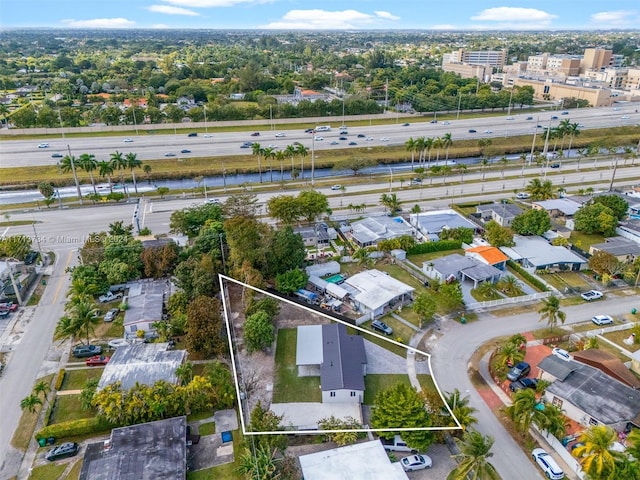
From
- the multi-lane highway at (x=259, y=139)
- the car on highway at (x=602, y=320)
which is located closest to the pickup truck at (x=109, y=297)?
the car on highway at (x=602, y=320)

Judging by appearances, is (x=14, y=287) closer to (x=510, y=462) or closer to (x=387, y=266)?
(x=387, y=266)

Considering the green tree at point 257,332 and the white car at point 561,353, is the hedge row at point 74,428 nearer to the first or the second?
the green tree at point 257,332

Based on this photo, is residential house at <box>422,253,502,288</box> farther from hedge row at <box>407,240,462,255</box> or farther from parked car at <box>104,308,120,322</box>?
parked car at <box>104,308,120,322</box>

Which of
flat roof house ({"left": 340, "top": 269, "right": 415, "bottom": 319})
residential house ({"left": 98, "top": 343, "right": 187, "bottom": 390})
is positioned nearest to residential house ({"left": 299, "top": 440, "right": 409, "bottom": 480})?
residential house ({"left": 98, "top": 343, "right": 187, "bottom": 390})

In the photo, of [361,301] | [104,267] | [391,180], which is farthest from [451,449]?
[391,180]

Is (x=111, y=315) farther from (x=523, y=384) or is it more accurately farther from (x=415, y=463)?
(x=523, y=384)

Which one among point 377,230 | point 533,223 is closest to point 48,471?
point 377,230
